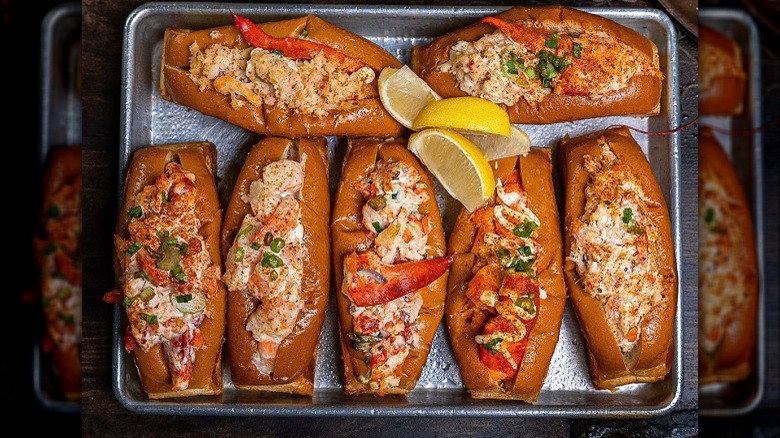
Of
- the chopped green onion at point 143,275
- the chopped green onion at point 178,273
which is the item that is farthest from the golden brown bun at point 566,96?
the chopped green onion at point 143,275

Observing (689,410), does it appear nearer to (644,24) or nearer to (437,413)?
(437,413)

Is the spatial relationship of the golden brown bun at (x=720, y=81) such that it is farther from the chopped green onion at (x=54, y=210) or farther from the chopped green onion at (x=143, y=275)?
the chopped green onion at (x=54, y=210)

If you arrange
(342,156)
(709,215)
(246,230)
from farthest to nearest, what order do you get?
1. (709,215)
2. (342,156)
3. (246,230)

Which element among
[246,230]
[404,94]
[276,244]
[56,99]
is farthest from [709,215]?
[56,99]

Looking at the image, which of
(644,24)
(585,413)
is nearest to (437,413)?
(585,413)

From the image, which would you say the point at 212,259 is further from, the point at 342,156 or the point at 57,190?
the point at 57,190

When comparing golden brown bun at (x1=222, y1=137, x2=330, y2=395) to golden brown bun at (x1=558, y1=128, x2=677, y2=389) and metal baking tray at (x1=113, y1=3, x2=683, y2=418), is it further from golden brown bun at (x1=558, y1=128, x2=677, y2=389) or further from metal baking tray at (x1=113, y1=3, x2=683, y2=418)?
golden brown bun at (x1=558, y1=128, x2=677, y2=389)
